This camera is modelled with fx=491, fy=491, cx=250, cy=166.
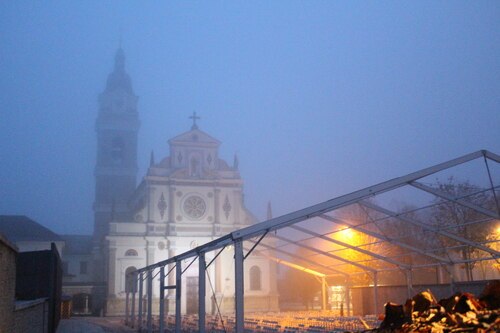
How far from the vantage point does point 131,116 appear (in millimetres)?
62906

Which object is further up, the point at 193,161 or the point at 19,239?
the point at 193,161

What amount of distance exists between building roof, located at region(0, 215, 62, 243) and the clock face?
12606 millimetres

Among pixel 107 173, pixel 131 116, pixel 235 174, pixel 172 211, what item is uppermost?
pixel 131 116

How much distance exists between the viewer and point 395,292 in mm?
20938

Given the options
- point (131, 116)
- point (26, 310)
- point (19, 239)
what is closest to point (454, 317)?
point (26, 310)

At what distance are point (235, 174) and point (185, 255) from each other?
2813 cm

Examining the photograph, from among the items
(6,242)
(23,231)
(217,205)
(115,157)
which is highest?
(115,157)

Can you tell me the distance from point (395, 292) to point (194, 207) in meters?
22.9

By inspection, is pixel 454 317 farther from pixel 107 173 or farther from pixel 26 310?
pixel 107 173

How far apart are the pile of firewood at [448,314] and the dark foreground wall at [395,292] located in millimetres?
8119

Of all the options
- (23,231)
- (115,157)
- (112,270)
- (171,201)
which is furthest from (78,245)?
(171,201)

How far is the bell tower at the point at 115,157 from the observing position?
57000 millimetres

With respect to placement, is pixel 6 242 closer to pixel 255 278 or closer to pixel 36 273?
pixel 36 273

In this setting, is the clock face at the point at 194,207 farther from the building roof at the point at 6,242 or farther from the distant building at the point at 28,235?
the building roof at the point at 6,242
